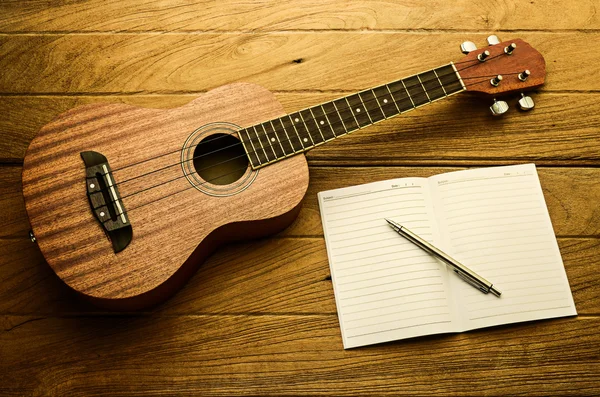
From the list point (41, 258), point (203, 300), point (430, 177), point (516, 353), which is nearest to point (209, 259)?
point (203, 300)

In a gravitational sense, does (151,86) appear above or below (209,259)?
above

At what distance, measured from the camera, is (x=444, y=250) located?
117 cm

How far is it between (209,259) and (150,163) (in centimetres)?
26

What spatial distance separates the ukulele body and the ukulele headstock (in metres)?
0.46

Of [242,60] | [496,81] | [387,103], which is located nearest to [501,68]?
[496,81]

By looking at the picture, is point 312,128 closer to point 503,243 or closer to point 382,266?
point 382,266

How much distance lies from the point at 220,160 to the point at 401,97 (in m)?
0.43

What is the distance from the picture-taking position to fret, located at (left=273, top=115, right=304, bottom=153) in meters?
1.10

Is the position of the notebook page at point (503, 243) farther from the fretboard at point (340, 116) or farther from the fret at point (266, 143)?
the fret at point (266, 143)

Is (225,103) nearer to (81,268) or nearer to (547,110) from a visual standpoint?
(81,268)

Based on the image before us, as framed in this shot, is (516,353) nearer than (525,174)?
Yes

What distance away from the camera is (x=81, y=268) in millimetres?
972

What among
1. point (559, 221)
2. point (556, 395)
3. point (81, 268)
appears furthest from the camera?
point (559, 221)

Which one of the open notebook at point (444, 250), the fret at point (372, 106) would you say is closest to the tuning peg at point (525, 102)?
the open notebook at point (444, 250)
